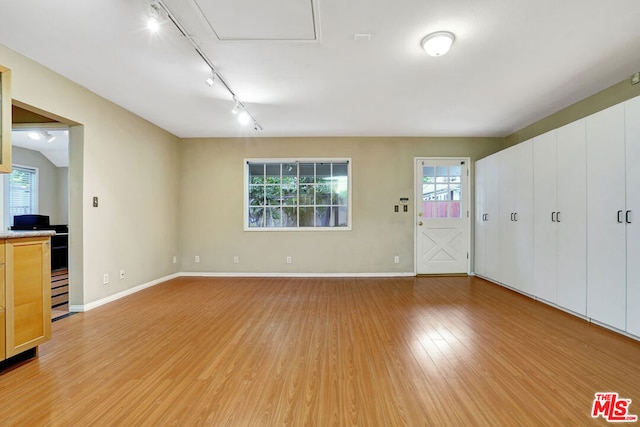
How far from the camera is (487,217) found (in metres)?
4.66

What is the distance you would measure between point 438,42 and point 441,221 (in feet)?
11.5

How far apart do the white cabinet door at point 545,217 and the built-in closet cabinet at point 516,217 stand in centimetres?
9

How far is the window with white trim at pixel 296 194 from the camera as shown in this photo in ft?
17.1

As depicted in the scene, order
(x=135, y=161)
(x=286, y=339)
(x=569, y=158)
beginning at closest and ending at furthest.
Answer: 1. (x=286, y=339)
2. (x=569, y=158)
3. (x=135, y=161)

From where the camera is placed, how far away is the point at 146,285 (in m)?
4.29

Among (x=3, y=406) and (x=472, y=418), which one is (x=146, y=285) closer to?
(x=3, y=406)

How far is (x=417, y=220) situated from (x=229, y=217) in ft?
11.6

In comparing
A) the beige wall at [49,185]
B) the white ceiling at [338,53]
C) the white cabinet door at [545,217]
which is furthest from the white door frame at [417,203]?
the beige wall at [49,185]

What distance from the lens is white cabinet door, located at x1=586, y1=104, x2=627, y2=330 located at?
2.56 meters

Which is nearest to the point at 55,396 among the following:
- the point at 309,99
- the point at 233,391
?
the point at 233,391

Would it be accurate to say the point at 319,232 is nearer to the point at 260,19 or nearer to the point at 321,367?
the point at 321,367

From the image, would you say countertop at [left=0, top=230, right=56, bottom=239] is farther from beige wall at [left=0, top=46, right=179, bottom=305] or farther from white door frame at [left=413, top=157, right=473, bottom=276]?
white door frame at [left=413, top=157, right=473, bottom=276]

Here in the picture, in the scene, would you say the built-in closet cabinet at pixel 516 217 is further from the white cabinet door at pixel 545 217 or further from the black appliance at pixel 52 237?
the black appliance at pixel 52 237

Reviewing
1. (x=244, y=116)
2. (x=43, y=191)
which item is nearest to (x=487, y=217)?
(x=244, y=116)
